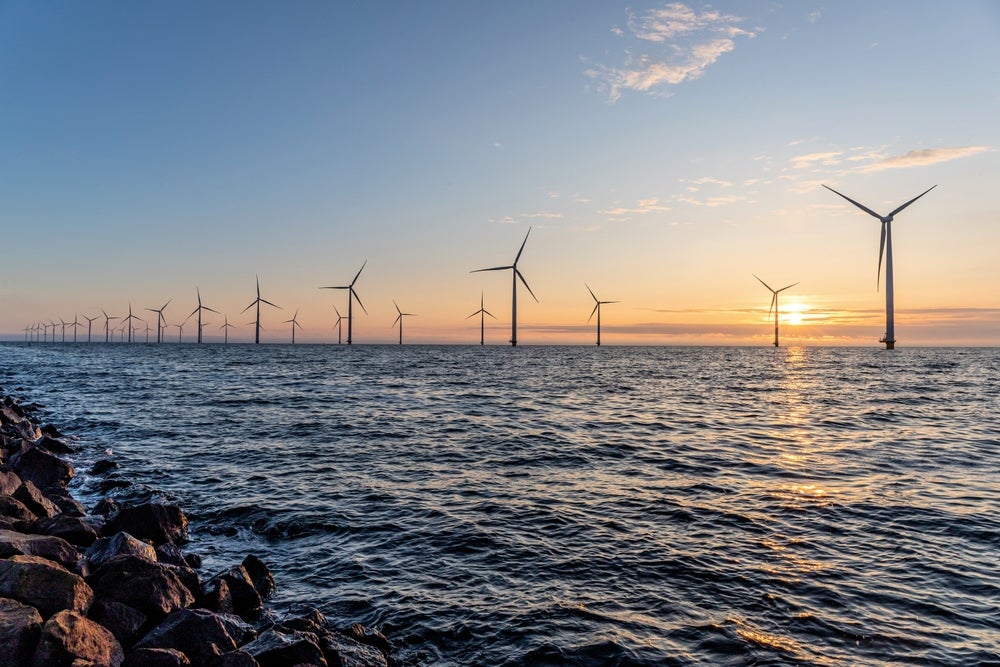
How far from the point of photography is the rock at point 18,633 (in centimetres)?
677

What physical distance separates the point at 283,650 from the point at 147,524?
22.9 feet

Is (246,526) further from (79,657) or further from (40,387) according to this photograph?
(40,387)

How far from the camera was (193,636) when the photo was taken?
774 cm

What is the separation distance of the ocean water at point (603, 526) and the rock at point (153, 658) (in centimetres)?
307

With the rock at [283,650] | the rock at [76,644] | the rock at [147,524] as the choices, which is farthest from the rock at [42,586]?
the rock at [147,524]

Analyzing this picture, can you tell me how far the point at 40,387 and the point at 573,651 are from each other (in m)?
63.5

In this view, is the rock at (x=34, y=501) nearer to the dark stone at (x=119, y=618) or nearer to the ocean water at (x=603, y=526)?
the ocean water at (x=603, y=526)

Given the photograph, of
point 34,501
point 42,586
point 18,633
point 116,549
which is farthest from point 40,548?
point 34,501

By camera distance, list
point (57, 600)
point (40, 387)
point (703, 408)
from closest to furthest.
→ point (57, 600), point (703, 408), point (40, 387)

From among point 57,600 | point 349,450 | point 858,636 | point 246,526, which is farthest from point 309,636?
point 349,450

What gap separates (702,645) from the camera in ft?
29.1

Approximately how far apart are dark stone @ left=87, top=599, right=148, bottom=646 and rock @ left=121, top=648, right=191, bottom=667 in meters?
1.13

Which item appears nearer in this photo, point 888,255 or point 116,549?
point 116,549

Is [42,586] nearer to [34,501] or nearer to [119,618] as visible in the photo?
[119,618]
